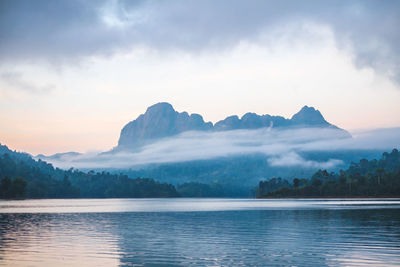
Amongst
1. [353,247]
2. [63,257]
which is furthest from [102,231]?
[353,247]

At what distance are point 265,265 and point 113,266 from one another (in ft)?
40.4

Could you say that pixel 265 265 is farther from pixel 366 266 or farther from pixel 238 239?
pixel 238 239

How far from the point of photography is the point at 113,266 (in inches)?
1554

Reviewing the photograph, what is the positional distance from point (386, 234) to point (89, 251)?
38.0 meters

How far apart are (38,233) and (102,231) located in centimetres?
902

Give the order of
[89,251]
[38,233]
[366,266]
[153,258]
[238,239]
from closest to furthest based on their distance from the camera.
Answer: [366,266] → [153,258] → [89,251] → [238,239] → [38,233]

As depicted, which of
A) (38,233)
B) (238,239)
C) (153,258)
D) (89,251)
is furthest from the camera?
(38,233)

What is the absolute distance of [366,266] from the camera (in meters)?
38.6

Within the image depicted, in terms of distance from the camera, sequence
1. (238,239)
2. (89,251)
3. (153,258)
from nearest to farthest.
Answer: (153,258) → (89,251) → (238,239)

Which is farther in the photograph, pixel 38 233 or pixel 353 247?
pixel 38 233

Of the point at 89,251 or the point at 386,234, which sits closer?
the point at 89,251

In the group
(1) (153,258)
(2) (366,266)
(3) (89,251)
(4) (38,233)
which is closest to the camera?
(2) (366,266)

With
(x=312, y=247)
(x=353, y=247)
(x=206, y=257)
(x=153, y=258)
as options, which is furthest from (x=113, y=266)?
(x=353, y=247)

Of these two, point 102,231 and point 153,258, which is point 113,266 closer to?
point 153,258
